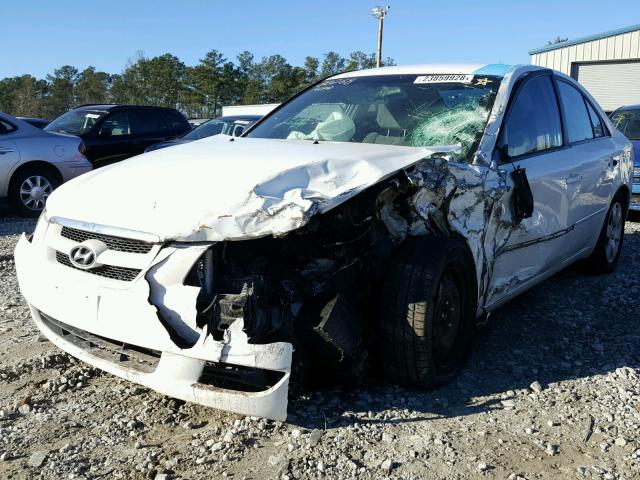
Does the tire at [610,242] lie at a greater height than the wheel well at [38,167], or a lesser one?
lesser

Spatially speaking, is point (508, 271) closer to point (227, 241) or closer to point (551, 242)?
point (551, 242)

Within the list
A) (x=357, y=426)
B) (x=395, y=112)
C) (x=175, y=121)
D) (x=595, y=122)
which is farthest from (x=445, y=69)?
(x=175, y=121)

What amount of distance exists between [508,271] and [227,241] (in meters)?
1.87

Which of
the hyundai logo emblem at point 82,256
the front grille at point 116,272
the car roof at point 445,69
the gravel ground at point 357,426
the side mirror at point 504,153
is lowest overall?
the gravel ground at point 357,426

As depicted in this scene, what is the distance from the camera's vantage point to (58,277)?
2.88 m

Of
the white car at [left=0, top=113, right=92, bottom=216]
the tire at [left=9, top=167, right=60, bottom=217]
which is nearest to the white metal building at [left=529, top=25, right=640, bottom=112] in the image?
the white car at [left=0, top=113, right=92, bottom=216]

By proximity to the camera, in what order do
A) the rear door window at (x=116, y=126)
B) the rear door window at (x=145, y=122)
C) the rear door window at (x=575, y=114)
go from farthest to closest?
the rear door window at (x=145, y=122)
the rear door window at (x=116, y=126)
the rear door window at (x=575, y=114)

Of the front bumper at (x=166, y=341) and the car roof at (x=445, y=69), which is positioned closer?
the front bumper at (x=166, y=341)

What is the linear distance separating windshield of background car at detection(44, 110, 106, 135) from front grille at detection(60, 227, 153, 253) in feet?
29.7

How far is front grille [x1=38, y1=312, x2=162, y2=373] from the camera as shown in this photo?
2.68m

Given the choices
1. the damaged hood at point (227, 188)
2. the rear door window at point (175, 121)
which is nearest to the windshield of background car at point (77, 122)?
the rear door window at point (175, 121)

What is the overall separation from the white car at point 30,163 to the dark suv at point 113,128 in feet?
6.95

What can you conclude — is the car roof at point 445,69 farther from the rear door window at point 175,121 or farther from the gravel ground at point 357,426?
the rear door window at point 175,121

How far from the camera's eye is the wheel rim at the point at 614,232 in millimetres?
5566
